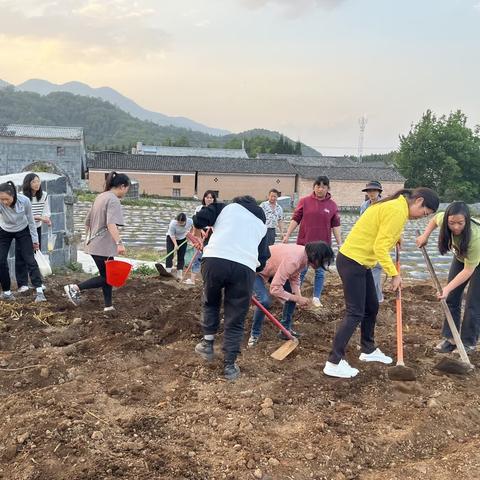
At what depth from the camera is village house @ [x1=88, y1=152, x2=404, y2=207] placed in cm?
3938

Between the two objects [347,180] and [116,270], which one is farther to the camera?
[347,180]

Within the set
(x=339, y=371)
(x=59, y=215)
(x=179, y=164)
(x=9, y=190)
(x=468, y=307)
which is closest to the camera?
(x=339, y=371)

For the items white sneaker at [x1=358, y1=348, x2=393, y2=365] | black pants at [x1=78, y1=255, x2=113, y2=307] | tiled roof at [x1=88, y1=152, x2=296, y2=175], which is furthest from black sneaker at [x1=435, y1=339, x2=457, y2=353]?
tiled roof at [x1=88, y1=152, x2=296, y2=175]

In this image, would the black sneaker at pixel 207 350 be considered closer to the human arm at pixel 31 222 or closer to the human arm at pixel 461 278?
the human arm at pixel 461 278

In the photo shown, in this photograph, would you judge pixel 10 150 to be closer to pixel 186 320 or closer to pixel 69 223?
pixel 69 223

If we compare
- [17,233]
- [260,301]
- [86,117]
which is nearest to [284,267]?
[260,301]

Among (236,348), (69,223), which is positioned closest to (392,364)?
(236,348)

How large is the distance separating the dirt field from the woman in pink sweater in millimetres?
365

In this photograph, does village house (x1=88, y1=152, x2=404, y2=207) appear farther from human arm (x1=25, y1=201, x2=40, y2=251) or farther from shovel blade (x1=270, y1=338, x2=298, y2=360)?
shovel blade (x1=270, y1=338, x2=298, y2=360)

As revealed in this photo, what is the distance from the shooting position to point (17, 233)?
17.4 feet

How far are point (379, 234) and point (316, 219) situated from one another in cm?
189

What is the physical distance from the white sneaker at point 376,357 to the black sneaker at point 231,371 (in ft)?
3.54

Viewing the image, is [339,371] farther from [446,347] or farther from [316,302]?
[316,302]

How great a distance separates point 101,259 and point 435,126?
44959mm
